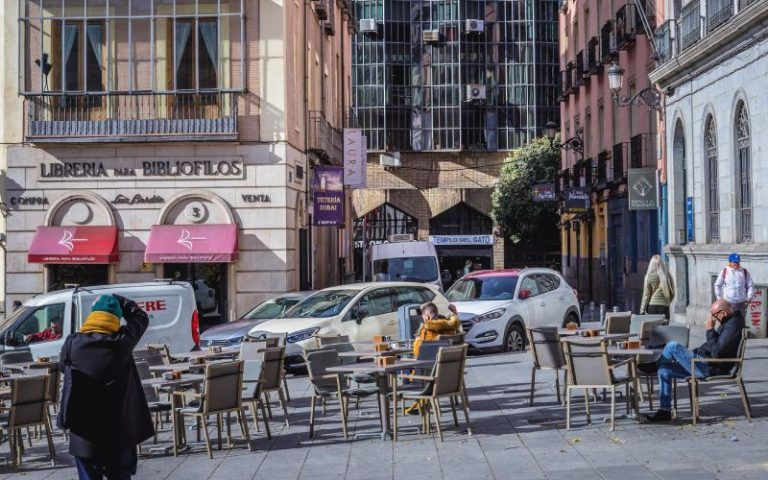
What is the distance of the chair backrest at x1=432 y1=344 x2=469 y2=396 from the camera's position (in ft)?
41.0

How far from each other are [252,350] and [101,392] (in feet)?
23.5

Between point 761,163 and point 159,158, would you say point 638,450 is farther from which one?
point 159,158

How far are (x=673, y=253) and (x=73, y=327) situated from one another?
51.5 ft

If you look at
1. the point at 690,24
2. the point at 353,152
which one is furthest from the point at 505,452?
the point at 353,152

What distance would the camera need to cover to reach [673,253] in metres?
29.0

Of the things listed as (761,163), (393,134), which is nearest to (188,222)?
(761,163)

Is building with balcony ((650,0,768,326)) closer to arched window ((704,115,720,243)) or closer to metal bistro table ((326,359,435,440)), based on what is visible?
arched window ((704,115,720,243))

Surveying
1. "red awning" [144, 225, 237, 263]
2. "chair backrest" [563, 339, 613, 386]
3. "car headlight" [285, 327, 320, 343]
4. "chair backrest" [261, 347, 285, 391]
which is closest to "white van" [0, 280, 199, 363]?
"car headlight" [285, 327, 320, 343]

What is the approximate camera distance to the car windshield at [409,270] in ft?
106

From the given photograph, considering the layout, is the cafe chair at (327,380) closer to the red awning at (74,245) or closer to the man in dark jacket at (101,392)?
the man in dark jacket at (101,392)

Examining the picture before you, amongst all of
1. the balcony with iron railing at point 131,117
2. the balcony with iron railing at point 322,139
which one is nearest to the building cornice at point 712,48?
the balcony with iron railing at point 322,139

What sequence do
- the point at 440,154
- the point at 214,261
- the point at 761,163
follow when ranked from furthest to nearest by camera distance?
the point at 440,154 → the point at 214,261 → the point at 761,163

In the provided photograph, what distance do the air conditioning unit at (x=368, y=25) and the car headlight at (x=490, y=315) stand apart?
165 ft

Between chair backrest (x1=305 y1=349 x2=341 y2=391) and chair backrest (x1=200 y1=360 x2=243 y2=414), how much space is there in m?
1.41
